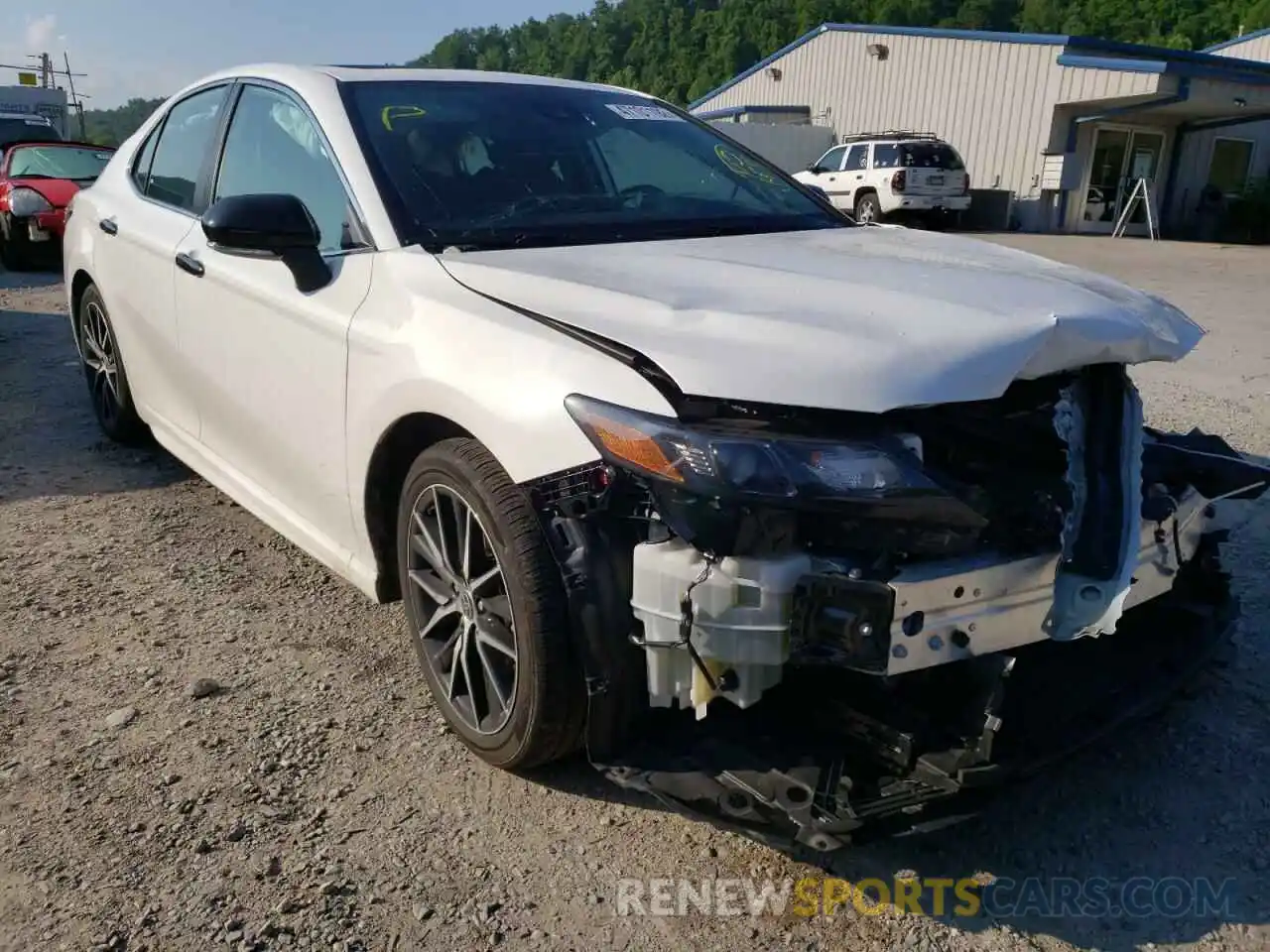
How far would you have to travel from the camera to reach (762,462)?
1.94 metres

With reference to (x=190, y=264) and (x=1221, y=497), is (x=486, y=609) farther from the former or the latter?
(x=190, y=264)

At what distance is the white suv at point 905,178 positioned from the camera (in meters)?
20.8

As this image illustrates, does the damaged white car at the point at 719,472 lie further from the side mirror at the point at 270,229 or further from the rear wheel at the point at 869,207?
the rear wheel at the point at 869,207

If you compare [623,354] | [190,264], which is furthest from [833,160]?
[623,354]

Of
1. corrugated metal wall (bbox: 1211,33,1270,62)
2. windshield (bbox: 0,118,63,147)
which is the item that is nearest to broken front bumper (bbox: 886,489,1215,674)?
windshield (bbox: 0,118,63,147)

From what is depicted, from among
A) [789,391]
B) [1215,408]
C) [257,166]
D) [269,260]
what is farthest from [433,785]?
[1215,408]

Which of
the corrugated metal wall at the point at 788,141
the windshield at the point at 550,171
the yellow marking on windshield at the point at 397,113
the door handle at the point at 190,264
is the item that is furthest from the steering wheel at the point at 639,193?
the corrugated metal wall at the point at 788,141

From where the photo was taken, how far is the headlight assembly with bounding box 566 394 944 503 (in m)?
1.93

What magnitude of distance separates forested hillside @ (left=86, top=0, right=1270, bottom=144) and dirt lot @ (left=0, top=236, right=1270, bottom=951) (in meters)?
43.7

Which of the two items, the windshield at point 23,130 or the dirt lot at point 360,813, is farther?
the windshield at point 23,130

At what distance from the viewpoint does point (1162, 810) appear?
2.49 m

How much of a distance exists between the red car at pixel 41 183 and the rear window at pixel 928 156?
14545 millimetres

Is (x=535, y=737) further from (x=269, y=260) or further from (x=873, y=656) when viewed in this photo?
(x=269, y=260)

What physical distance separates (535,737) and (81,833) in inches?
41.8
